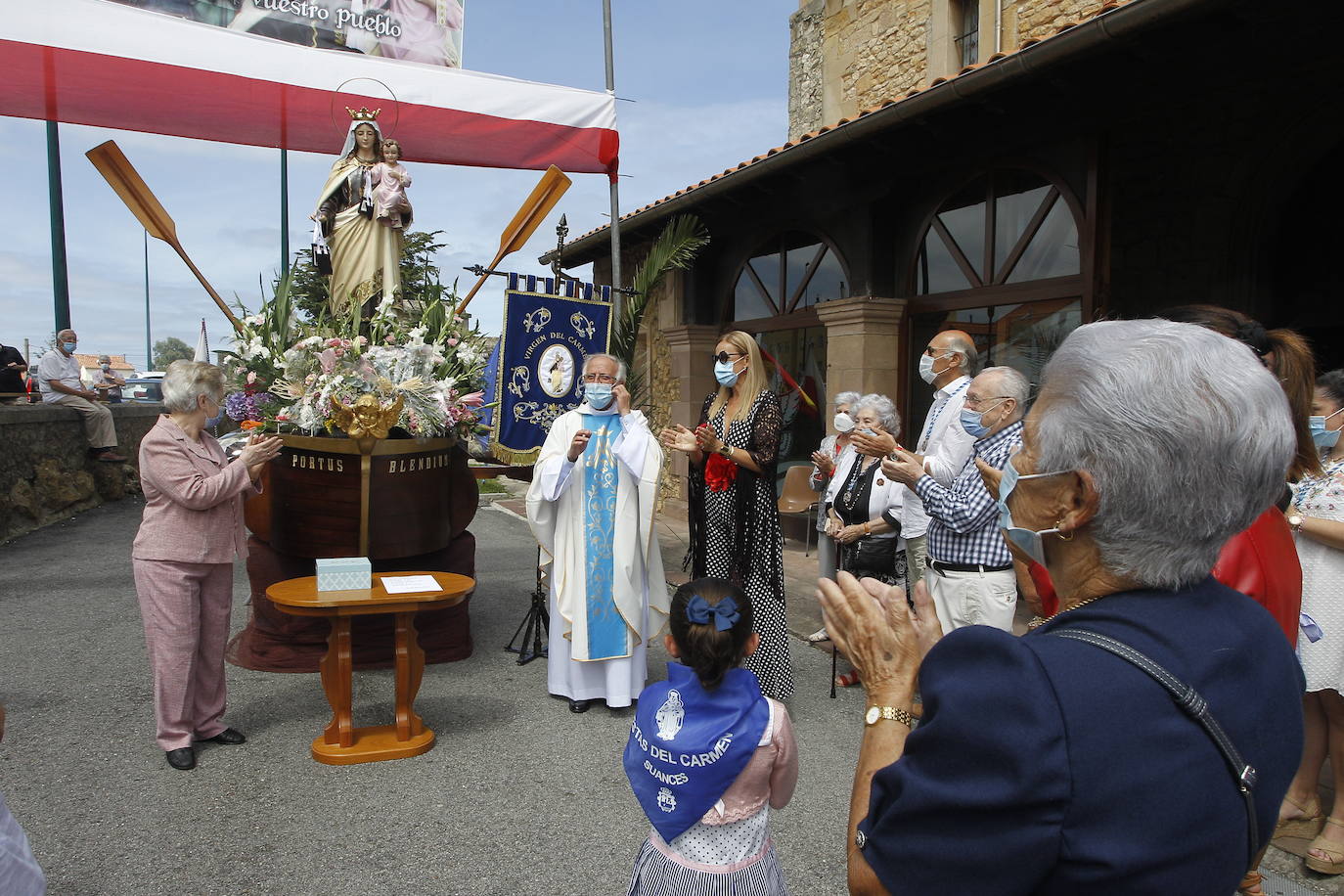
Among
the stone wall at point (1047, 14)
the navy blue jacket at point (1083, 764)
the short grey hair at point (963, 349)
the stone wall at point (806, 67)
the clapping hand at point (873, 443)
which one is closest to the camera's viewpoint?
the navy blue jacket at point (1083, 764)

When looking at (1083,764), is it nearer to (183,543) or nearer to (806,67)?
(183,543)

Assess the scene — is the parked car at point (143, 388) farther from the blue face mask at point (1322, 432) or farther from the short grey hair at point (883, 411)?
the blue face mask at point (1322, 432)

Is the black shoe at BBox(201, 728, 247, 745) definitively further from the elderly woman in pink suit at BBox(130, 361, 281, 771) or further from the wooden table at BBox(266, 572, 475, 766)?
the wooden table at BBox(266, 572, 475, 766)

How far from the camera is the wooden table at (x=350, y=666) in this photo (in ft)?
11.6

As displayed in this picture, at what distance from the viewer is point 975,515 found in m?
3.06

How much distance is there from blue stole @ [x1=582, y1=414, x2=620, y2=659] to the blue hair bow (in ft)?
7.24

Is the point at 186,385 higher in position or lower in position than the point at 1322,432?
higher

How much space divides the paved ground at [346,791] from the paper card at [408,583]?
71cm

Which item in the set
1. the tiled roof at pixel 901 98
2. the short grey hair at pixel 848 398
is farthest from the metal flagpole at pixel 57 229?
the short grey hair at pixel 848 398

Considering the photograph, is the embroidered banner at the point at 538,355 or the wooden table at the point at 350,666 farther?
the embroidered banner at the point at 538,355

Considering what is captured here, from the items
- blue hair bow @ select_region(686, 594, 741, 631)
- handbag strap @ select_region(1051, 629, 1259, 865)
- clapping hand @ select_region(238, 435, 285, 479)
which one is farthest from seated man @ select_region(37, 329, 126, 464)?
handbag strap @ select_region(1051, 629, 1259, 865)

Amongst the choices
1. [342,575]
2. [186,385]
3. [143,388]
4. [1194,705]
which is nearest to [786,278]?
[342,575]

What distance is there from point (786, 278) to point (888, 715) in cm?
786

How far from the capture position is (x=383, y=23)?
7668mm
